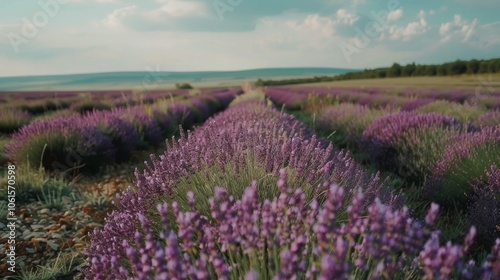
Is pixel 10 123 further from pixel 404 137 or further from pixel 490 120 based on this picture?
pixel 490 120

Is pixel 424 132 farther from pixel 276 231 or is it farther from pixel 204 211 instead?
pixel 276 231

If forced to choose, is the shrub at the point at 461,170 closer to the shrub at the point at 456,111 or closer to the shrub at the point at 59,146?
the shrub at the point at 59,146

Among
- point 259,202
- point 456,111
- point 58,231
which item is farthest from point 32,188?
point 456,111

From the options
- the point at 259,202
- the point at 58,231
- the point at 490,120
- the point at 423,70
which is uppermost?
the point at 259,202

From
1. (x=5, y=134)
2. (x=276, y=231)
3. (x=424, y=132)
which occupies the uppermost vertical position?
(x=276, y=231)

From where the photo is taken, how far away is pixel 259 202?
2.56 metres

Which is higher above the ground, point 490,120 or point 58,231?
point 490,120

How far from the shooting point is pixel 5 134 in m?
10.9

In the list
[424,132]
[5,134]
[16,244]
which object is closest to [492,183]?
[424,132]

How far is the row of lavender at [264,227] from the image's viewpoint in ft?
4.25

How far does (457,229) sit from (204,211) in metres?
2.25

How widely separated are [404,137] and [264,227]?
549 centimetres

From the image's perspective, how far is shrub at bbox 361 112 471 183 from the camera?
19.0 feet

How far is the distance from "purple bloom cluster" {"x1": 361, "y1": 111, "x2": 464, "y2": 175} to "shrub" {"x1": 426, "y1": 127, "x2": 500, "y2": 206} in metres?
0.97
